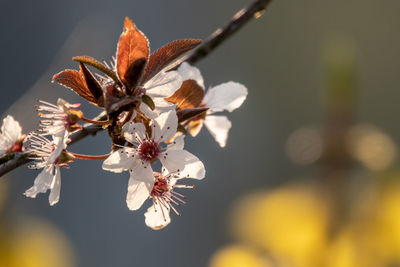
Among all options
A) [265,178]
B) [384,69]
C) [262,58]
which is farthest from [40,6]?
[384,69]

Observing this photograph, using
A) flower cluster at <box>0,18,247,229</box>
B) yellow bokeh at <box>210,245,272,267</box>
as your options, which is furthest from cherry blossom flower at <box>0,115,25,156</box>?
yellow bokeh at <box>210,245,272,267</box>

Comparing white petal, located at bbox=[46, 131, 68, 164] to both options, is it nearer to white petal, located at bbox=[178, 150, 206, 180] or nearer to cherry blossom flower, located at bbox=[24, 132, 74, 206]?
cherry blossom flower, located at bbox=[24, 132, 74, 206]

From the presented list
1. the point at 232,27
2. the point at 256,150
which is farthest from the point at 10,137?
the point at 256,150

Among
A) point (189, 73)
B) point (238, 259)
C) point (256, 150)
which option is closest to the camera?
point (189, 73)

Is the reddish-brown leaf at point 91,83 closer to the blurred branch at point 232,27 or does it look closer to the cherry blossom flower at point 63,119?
the cherry blossom flower at point 63,119

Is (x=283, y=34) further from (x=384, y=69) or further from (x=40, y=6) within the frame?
(x=40, y=6)

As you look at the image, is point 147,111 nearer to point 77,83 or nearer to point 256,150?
point 77,83

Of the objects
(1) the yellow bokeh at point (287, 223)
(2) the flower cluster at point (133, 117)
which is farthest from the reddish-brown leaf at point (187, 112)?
(1) the yellow bokeh at point (287, 223)
